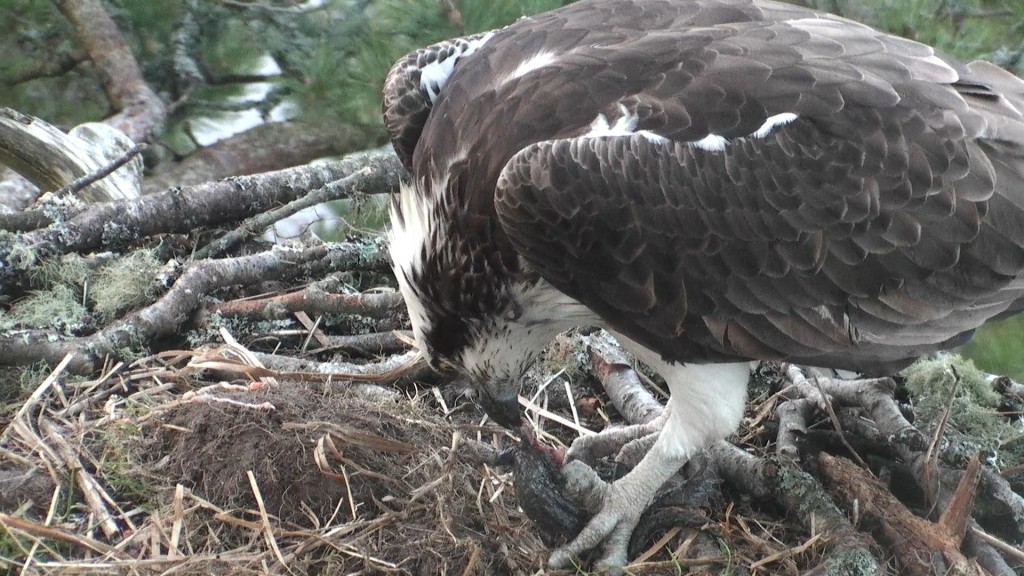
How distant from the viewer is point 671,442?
2.80 meters

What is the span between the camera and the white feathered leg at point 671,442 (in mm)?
2721

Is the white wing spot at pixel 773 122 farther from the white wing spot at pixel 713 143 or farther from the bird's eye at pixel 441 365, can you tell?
the bird's eye at pixel 441 365

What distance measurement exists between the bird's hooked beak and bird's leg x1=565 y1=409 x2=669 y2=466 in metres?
0.34

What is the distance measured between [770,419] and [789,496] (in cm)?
55

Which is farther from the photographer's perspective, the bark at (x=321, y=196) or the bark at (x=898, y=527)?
the bark at (x=321, y=196)

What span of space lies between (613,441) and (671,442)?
0.37m

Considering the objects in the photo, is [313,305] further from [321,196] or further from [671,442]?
[671,442]

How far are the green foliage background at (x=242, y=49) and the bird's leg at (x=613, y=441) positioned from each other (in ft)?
5.36

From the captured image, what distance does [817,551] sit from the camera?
8.41ft

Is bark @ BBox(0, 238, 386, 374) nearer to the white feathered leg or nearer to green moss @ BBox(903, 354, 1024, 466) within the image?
the white feathered leg

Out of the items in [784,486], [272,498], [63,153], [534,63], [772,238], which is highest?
[534,63]

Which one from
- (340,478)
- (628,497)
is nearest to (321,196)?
(340,478)

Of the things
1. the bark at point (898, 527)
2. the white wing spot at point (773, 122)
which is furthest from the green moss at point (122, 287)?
the bark at point (898, 527)

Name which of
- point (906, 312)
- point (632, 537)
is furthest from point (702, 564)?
point (906, 312)
